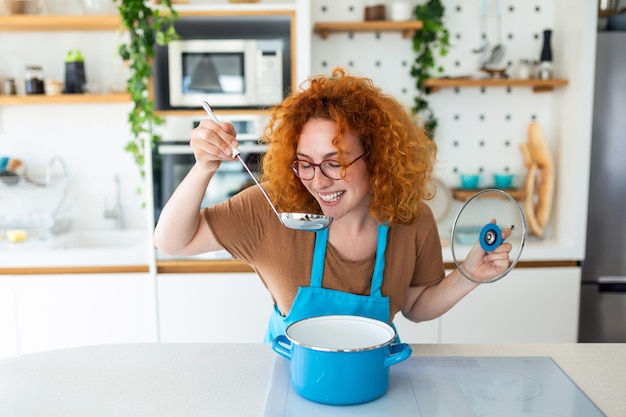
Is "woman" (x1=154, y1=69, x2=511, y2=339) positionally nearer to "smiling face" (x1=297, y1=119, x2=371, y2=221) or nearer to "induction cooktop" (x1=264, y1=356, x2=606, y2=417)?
"smiling face" (x1=297, y1=119, x2=371, y2=221)

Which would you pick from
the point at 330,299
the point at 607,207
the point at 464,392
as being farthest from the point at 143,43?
the point at 607,207

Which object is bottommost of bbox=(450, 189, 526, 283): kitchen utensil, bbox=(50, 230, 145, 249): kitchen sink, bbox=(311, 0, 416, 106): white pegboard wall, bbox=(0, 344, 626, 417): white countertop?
bbox=(50, 230, 145, 249): kitchen sink

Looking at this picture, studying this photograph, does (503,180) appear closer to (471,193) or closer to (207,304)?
(471,193)

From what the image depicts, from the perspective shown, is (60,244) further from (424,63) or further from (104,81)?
(424,63)

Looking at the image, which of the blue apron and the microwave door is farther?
the microwave door

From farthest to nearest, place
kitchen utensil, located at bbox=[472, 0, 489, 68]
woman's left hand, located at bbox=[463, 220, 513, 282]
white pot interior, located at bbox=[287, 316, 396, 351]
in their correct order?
kitchen utensil, located at bbox=[472, 0, 489, 68]
woman's left hand, located at bbox=[463, 220, 513, 282]
white pot interior, located at bbox=[287, 316, 396, 351]

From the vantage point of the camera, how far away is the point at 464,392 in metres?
0.93

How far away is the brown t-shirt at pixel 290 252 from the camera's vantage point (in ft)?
4.21

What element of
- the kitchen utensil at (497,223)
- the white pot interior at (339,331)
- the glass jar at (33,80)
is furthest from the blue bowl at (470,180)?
the glass jar at (33,80)

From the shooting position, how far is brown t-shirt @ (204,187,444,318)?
128 cm

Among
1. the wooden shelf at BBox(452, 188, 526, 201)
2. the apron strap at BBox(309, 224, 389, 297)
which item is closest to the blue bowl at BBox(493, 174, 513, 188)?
the wooden shelf at BBox(452, 188, 526, 201)

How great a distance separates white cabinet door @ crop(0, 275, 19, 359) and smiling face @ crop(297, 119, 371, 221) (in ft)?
5.58

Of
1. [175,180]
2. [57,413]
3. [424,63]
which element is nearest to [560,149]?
[424,63]

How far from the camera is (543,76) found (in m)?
2.59
